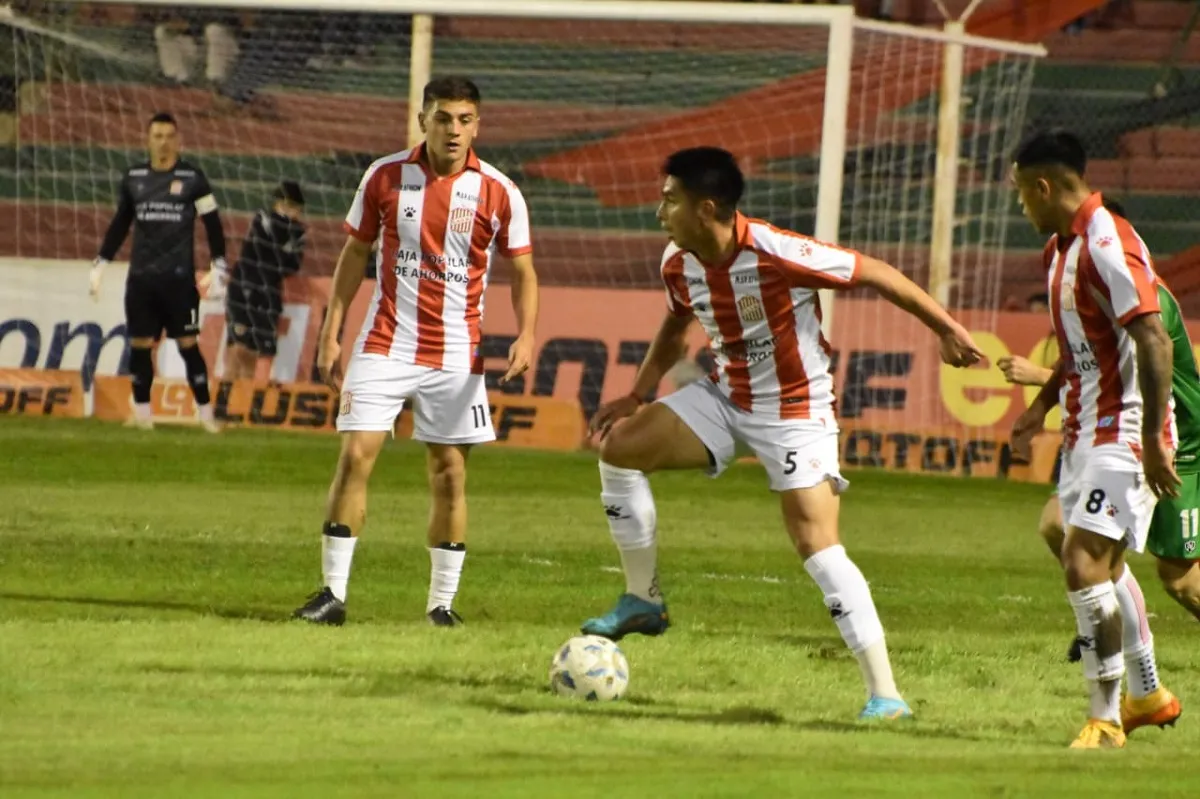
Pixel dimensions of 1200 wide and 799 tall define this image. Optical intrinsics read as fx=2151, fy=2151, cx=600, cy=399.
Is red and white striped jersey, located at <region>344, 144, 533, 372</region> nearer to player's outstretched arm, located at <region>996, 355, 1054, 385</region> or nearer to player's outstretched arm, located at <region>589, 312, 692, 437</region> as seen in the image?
player's outstretched arm, located at <region>589, 312, 692, 437</region>

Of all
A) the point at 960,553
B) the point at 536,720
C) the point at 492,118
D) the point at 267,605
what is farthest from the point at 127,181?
the point at 536,720

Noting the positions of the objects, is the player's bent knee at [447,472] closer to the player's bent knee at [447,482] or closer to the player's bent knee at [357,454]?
the player's bent knee at [447,482]

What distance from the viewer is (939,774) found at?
19.6 ft

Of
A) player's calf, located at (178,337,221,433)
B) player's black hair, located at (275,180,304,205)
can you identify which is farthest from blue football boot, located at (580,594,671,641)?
player's black hair, located at (275,180,304,205)

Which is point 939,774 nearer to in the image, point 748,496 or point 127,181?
point 748,496

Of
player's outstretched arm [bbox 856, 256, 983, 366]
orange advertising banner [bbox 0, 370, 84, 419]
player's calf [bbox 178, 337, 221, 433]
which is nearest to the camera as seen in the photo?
player's outstretched arm [bbox 856, 256, 983, 366]

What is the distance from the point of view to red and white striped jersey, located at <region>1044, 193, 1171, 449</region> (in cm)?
635

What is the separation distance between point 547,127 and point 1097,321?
1608 centimetres

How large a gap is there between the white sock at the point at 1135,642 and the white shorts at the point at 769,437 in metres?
0.97

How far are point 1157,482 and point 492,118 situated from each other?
16.9 m

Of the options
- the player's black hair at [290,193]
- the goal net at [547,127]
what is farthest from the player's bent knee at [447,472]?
the player's black hair at [290,193]

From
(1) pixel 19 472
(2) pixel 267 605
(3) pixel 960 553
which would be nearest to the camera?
(2) pixel 267 605

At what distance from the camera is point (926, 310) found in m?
6.81

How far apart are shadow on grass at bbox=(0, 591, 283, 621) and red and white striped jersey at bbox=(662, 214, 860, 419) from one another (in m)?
2.44
